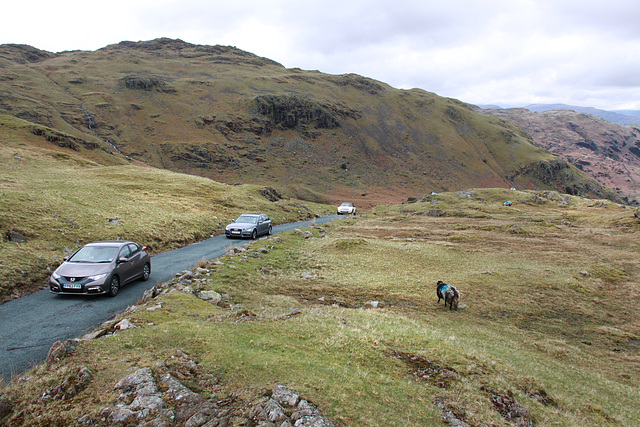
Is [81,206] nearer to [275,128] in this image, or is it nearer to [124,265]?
[124,265]

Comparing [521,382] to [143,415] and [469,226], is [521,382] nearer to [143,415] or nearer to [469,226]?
[143,415]

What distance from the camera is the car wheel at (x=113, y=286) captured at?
42.3 ft

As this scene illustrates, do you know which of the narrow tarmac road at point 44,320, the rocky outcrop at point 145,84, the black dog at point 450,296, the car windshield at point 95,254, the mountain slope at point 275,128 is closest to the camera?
the narrow tarmac road at point 44,320

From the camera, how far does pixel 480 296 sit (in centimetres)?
1448

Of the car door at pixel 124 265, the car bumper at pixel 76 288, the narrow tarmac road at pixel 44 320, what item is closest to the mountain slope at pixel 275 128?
the car door at pixel 124 265

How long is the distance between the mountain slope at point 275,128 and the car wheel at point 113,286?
190 feet

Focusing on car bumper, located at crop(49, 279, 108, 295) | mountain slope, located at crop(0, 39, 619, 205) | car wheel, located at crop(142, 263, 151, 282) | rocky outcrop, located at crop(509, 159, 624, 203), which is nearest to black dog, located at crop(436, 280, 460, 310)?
car bumper, located at crop(49, 279, 108, 295)

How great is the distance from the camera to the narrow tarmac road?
26.4 feet

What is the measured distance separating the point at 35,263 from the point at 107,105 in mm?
109243

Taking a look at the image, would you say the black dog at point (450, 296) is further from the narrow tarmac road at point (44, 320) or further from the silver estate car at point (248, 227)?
the silver estate car at point (248, 227)

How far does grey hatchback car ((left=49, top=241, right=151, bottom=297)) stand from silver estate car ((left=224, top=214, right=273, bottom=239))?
12864 millimetres

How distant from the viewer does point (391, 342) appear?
846 cm

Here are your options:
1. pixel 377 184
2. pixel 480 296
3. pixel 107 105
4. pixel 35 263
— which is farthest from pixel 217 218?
pixel 107 105

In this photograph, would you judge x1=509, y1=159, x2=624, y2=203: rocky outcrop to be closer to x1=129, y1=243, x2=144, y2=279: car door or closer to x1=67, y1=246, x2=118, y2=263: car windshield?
x1=129, y1=243, x2=144, y2=279: car door
